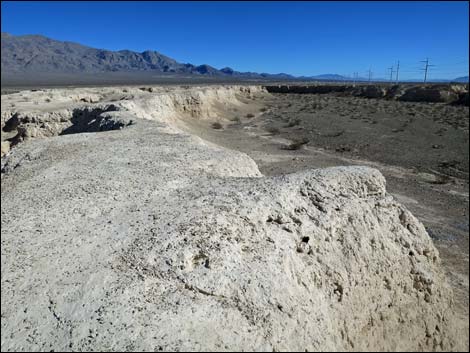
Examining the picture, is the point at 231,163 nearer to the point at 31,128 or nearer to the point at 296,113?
the point at 31,128

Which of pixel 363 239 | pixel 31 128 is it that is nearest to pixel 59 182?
pixel 363 239

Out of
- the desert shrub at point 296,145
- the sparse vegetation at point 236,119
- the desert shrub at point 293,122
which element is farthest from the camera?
the sparse vegetation at point 236,119

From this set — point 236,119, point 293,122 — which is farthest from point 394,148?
point 236,119

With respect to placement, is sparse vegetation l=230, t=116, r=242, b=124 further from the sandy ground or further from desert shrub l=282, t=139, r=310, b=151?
desert shrub l=282, t=139, r=310, b=151

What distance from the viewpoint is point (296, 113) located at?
40.8m

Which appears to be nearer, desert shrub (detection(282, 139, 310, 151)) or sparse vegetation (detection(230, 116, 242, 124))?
desert shrub (detection(282, 139, 310, 151))

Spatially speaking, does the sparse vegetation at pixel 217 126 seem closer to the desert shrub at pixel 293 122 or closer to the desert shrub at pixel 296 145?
the desert shrub at pixel 293 122

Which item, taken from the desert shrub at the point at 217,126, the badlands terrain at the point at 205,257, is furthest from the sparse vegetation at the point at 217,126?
the badlands terrain at the point at 205,257

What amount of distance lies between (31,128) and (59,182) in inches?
538

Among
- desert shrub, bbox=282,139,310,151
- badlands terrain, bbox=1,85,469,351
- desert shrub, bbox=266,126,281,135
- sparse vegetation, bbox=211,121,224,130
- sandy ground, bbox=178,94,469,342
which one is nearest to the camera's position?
badlands terrain, bbox=1,85,469,351

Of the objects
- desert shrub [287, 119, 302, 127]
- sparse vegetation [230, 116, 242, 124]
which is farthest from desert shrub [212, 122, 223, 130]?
desert shrub [287, 119, 302, 127]

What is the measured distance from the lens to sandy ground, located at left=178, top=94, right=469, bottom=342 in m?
12.1

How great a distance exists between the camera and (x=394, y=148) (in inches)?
904

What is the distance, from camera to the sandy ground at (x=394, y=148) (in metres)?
12.1
